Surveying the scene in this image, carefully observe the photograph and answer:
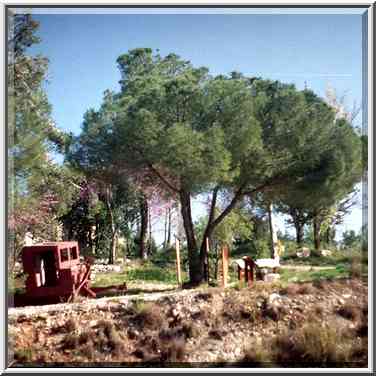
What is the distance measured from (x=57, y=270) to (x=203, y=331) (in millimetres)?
1547

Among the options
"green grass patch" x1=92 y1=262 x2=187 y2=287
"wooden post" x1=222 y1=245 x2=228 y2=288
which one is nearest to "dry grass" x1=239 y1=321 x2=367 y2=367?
"wooden post" x1=222 y1=245 x2=228 y2=288

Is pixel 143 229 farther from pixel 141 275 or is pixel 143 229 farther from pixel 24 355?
pixel 24 355

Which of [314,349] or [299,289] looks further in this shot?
[299,289]

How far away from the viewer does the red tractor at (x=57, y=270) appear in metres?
5.66

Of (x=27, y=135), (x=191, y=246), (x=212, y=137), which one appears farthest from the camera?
(x=191, y=246)

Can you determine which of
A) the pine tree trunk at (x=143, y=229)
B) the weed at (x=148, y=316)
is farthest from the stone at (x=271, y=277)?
the pine tree trunk at (x=143, y=229)

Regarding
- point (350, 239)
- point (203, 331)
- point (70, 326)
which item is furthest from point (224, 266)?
point (70, 326)

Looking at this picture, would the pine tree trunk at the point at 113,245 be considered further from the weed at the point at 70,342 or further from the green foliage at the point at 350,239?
the green foliage at the point at 350,239

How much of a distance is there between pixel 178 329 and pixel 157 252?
77cm

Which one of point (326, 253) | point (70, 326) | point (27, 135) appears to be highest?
point (27, 135)

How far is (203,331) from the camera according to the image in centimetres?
555

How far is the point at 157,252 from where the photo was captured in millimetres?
5762

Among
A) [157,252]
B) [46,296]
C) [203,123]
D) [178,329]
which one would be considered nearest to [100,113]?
[203,123]

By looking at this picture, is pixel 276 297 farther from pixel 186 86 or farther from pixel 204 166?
pixel 186 86
